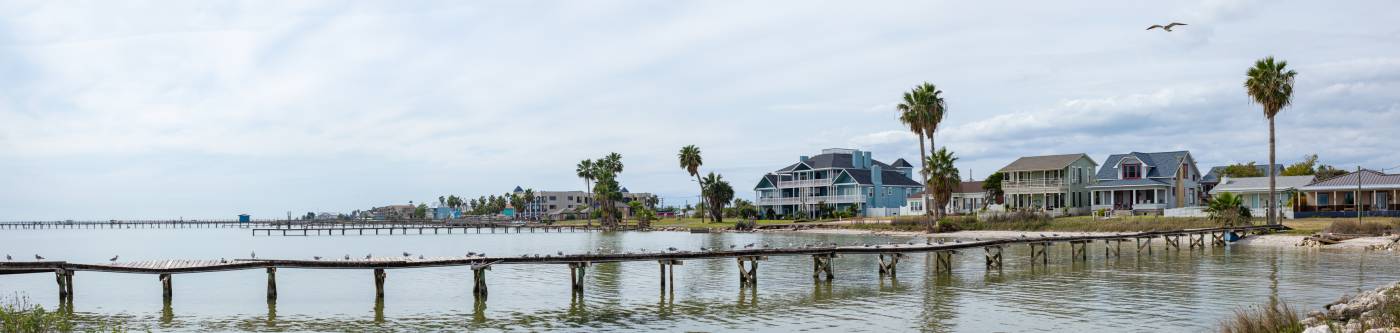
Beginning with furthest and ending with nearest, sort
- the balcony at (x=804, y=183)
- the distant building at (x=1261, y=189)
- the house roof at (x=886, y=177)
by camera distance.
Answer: the balcony at (x=804, y=183) → the house roof at (x=886, y=177) → the distant building at (x=1261, y=189)

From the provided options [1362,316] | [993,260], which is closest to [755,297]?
[993,260]

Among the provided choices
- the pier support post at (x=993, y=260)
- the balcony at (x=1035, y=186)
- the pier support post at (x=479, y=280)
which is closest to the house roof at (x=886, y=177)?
the balcony at (x=1035, y=186)

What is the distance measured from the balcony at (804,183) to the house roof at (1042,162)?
25.6 m

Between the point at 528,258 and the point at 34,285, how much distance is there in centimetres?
2260

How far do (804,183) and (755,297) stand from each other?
80.7 meters

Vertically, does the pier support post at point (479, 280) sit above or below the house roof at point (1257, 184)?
below

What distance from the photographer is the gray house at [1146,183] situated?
249ft

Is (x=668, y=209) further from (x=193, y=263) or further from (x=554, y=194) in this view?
(x=193, y=263)

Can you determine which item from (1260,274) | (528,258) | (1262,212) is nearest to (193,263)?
(528,258)

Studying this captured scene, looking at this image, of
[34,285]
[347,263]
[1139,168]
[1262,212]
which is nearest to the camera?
[347,263]

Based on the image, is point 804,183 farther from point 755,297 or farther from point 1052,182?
point 755,297

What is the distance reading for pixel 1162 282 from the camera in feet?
111

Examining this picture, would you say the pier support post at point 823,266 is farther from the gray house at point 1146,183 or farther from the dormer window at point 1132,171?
the dormer window at point 1132,171

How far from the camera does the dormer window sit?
7781 cm
